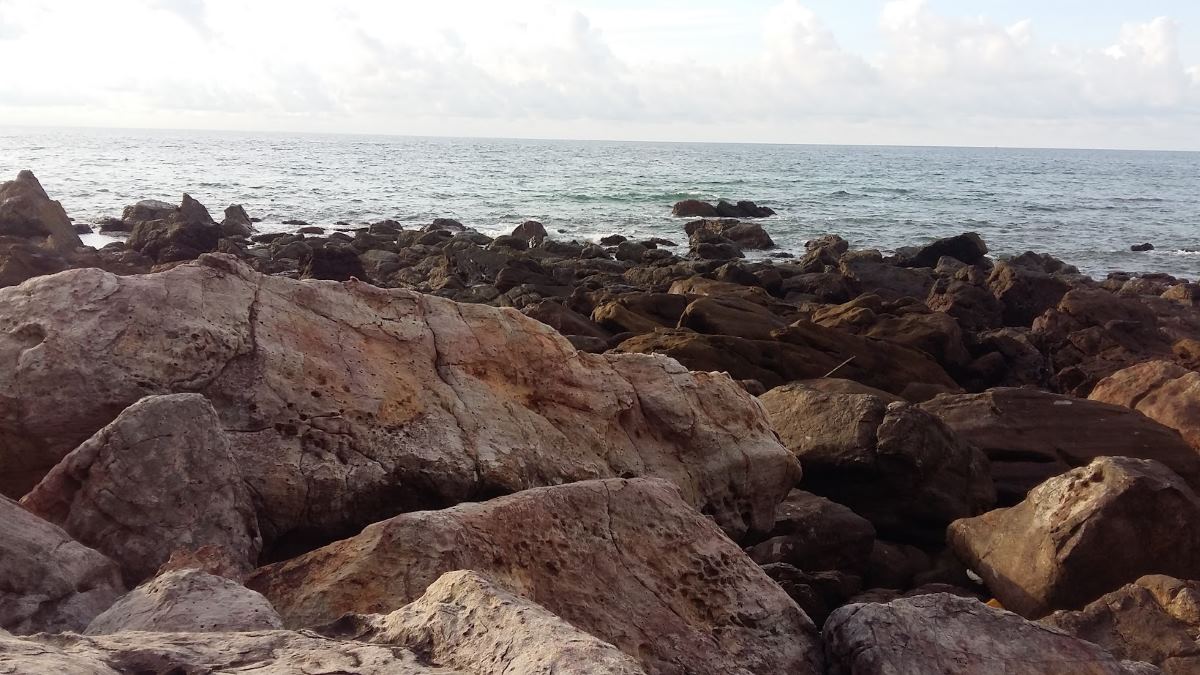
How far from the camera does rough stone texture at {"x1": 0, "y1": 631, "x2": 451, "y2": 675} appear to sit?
100 inches

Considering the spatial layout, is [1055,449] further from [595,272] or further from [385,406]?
[595,272]

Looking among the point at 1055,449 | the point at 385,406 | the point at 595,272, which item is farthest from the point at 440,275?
the point at 385,406

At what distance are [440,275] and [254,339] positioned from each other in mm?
17693

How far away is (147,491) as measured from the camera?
14.6 ft

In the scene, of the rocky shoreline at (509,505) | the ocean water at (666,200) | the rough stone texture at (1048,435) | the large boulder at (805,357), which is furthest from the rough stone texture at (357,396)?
the ocean water at (666,200)

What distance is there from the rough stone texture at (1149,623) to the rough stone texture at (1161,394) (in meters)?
4.98

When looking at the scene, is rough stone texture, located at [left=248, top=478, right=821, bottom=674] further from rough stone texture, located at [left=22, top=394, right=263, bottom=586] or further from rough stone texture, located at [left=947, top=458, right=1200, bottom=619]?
rough stone texture, located at [left=947, top=458, right=1200, bottom=619]

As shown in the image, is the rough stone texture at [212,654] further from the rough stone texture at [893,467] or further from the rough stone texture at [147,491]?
the rough stone texture at [893,467]

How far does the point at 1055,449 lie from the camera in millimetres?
9375

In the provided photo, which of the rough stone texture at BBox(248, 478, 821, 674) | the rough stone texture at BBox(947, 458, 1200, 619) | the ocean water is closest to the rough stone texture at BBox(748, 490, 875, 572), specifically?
the rough stone texture at BBox(947, 458, 1200, 619)

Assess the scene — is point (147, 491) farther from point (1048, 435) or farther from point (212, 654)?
point (1048, 435)

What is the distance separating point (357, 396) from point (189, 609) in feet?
7.60

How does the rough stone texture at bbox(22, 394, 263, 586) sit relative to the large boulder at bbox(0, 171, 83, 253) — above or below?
above

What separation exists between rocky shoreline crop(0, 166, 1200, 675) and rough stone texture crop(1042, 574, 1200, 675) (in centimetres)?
2
